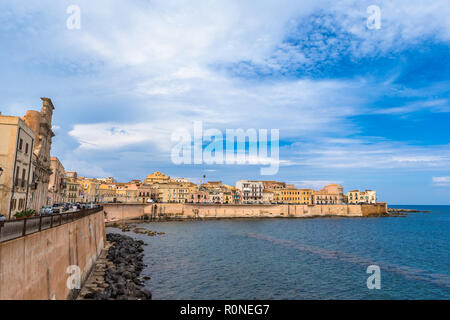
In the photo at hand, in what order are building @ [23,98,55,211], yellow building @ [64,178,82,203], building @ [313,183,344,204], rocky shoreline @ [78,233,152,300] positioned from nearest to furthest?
rocky shoreline @ [78,233,152,300]
building @ [23,98,55,211]
yellow building @ [64,178,82,203]
building @ [313,183,344,204]

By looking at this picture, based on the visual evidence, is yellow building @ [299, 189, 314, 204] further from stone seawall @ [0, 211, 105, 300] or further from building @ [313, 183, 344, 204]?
stone seawall @ [0, 211, 105, 300]

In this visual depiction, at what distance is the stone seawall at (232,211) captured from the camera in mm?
92250

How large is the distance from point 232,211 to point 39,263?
333 ft

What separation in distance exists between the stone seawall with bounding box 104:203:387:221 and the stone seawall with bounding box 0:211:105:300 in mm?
71801

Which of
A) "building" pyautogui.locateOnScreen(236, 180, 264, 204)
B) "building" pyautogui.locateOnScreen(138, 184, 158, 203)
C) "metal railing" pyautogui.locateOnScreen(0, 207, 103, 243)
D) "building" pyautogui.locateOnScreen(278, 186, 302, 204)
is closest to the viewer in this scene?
"metal railing" pyautogui.locateOnScreen(0, 207, 103, 243)

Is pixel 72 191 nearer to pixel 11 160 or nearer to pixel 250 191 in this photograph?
pixel 11 160

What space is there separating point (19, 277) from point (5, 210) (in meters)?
18.2

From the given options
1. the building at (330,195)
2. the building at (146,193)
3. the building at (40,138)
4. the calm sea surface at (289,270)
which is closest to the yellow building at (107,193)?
the building at (146,193)

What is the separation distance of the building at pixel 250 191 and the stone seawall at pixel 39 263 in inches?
4517

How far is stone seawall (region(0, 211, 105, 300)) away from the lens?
9688 millimetres

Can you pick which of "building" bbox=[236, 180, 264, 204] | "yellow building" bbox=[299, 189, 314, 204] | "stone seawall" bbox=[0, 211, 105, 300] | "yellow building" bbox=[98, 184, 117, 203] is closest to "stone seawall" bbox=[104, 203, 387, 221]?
"yellow building" bbox=[299, 189, 314, 204]

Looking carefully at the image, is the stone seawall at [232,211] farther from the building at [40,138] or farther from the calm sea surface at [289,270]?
the building at [40,138]
